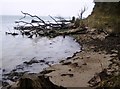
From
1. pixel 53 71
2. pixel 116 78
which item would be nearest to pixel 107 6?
pixel 53 71

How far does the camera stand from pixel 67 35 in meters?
35.8

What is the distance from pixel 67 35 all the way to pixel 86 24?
315 cm

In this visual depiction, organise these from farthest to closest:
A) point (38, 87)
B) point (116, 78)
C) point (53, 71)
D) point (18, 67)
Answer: point (18, 67) → point (53, 71) → point (116, 78) → point (38, 87)

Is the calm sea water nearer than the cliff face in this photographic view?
Yes

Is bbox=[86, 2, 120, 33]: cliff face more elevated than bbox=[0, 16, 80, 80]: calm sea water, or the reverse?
bbox=[86, 2, 120, 33]: cliff face

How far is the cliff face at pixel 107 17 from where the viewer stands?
27.6 metres

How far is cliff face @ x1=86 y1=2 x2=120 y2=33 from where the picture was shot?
27569 mm

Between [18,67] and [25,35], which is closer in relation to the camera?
[18,67]

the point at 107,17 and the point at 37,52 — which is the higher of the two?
the point at 107,17

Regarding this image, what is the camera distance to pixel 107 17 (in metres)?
30.3

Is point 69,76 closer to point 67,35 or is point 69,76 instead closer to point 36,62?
point 36,62

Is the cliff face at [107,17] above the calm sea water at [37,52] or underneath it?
above

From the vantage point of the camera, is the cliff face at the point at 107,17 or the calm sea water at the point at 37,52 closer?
the calm sea water at the point at 37,52

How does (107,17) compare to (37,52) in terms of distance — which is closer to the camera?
(37,52)
